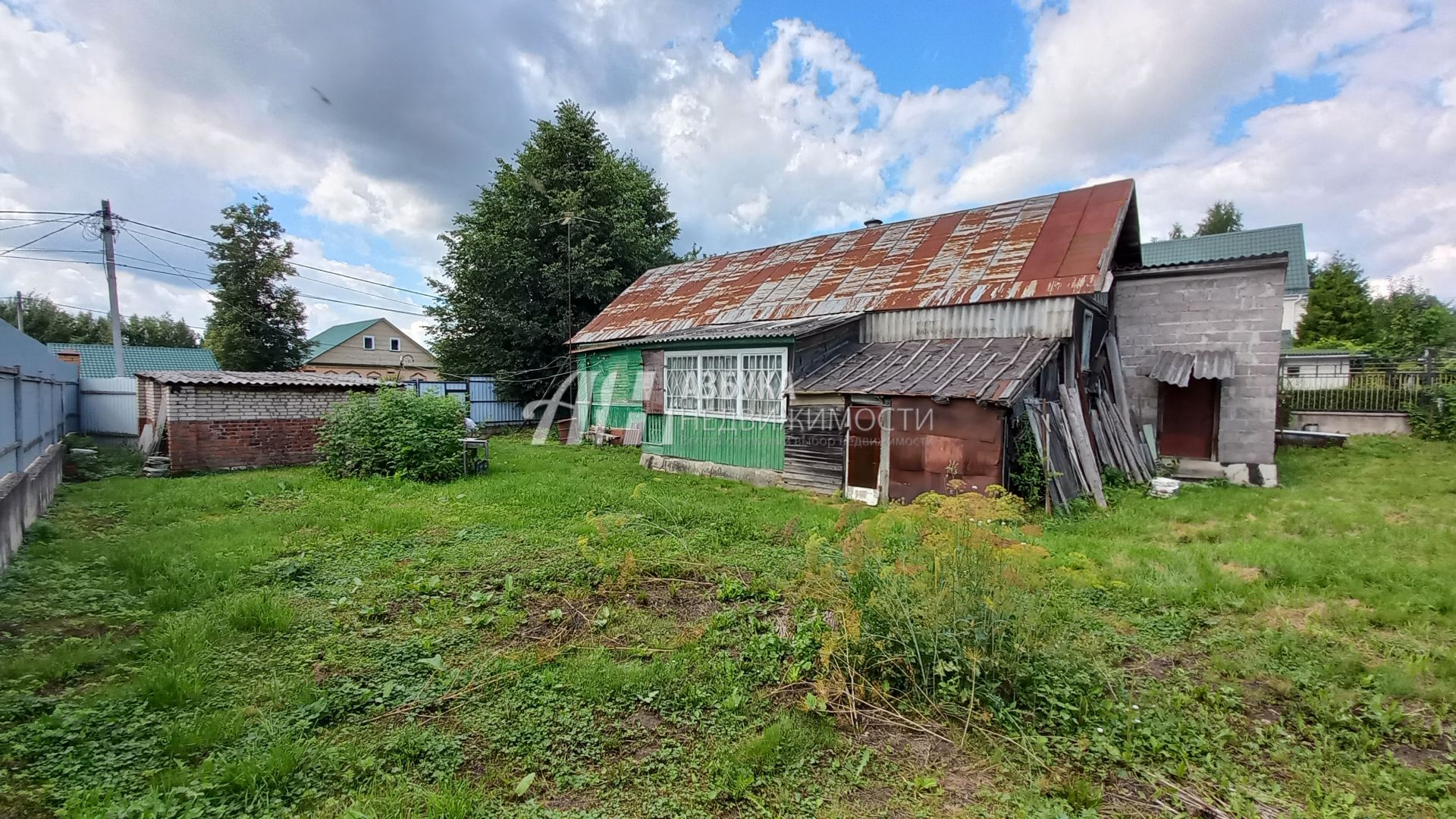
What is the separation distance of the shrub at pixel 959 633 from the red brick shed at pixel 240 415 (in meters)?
11.1

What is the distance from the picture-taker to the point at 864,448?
28.1 ft

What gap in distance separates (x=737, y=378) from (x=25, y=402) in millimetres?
9953

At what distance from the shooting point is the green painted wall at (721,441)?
390 inches

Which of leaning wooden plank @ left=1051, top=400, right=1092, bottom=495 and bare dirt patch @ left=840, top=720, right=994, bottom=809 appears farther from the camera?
leaning wooden plank @ left=1051, top=400, right=1092, bottom=495

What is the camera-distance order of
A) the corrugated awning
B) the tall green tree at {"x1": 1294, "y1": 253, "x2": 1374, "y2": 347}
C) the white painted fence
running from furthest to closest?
the tall green tree at {"x1": 1294, "y1": 253, "x2": 1374, "y2": 347} → the white painted fence → the corrugated awning

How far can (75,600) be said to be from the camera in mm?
4301

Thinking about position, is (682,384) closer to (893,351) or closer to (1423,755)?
(893,351)

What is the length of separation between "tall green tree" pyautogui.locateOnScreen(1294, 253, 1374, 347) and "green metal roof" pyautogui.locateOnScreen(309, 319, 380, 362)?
49.6m

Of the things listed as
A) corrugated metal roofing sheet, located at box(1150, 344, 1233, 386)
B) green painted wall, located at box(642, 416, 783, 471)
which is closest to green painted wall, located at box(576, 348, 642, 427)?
green painted wall, located at box(642, 416, 783, 471)

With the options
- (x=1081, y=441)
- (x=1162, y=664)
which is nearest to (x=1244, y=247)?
(x=1081, y=441)

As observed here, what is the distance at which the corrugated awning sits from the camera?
29.6ft

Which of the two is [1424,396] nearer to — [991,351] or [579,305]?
[991,351]

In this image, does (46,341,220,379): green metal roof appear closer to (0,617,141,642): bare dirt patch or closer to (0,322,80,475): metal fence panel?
(0,322,80,475): metal fence panel

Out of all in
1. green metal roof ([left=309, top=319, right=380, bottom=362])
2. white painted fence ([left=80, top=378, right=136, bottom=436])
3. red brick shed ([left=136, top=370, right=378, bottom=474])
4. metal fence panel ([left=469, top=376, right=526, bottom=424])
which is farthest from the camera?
green metal roof ([left=309, top=319, right=380, bottom=362])
